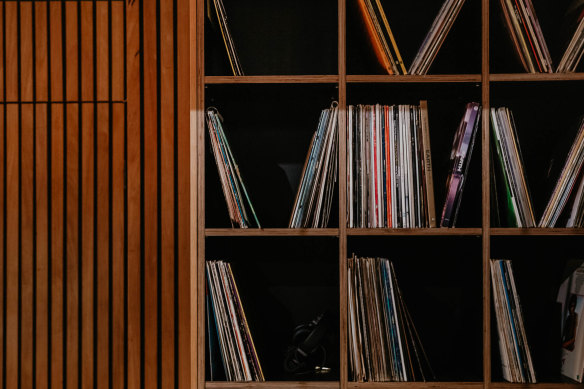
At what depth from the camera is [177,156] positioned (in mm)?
1941

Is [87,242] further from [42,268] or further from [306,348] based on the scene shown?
[306,348]

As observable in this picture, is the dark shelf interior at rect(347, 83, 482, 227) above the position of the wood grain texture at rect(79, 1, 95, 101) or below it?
below

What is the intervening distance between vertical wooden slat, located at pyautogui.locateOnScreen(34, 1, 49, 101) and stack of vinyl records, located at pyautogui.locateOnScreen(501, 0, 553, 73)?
5.64 ft

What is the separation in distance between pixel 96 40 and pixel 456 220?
1526 millimetres

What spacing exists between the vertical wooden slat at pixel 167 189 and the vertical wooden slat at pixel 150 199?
0.09ft

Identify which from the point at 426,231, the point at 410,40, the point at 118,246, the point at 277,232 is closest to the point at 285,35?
the point at 410,40

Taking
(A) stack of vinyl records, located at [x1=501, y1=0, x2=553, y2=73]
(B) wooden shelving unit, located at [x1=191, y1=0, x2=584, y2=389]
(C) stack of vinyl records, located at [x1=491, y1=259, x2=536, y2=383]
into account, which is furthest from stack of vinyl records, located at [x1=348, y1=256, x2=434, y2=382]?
(A) stack of vinyl records, located at [x1=501, y1=0, x2=553, y2=73]

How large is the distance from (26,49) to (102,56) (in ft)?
1.02

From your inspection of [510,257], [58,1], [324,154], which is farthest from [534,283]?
[58,1]

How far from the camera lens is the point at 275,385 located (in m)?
1.60

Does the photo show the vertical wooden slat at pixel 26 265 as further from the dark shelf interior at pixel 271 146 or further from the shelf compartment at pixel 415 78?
the shelf compartment at pixel 415 78

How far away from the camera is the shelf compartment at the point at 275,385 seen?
1584 millimetres

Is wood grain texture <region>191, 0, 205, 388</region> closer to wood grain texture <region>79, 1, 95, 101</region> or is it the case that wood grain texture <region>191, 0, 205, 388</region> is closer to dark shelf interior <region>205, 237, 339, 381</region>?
dark shelf interior <region>205, 237, 339, 381</region>

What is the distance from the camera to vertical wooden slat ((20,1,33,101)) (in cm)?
193
